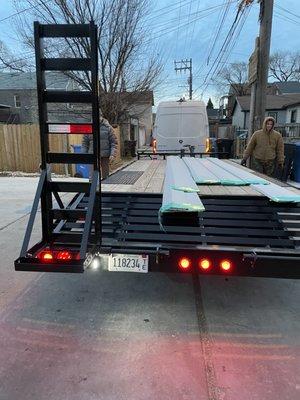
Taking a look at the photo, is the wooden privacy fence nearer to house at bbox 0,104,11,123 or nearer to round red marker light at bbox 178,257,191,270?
round red marker light at bbox 178,257,191,270

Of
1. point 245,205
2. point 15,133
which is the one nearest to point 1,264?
point 245,205

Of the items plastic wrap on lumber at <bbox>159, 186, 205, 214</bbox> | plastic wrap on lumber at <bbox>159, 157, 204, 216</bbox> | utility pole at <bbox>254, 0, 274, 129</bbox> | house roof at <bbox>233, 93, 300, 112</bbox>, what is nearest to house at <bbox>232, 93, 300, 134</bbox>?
house roof at <bbox>233, 93, 300, 112</bbox>

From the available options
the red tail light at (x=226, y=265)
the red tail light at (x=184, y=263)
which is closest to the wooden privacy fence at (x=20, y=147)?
the red tail light at (x=184, y=263)

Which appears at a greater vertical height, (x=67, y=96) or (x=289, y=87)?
(x=289, y=87)

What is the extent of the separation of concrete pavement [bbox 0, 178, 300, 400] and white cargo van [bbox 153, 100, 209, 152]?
6898 mm

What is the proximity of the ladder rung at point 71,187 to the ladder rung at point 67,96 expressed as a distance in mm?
727

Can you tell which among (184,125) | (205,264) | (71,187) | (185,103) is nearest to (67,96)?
(71,187)

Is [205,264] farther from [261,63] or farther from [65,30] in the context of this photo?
[261,63]

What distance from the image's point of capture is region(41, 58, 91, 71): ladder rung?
297 cm

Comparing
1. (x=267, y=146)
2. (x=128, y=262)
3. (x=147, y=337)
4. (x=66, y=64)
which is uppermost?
(x=66, y=64)

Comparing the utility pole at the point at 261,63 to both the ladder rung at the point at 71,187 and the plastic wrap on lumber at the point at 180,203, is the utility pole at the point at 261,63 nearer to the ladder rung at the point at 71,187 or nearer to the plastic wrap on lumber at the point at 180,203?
the plastic wrap on lumber at the point at 180,203

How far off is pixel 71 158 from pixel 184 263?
1333 millimetres

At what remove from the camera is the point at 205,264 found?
3.04m

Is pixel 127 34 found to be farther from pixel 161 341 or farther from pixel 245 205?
pixel 161 341
